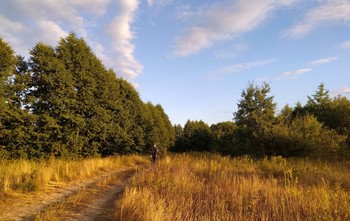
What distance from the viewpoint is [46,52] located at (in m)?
18.2

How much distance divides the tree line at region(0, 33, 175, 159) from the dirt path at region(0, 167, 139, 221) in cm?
623

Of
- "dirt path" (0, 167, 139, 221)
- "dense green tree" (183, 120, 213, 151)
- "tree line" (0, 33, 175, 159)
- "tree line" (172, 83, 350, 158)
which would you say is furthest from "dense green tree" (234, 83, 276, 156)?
"dense green tree" (183, 120, 213, 151)

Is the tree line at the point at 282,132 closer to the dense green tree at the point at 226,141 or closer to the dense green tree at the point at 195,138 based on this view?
the dense green tree at the point at 226,141

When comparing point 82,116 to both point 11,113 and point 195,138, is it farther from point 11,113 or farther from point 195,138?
point 195,138

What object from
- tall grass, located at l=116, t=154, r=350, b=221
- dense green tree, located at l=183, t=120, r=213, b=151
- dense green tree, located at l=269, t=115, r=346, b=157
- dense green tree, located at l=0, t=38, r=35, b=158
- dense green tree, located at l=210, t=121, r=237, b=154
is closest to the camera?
tall grass, located at l=116, t=154, r=350, b=221

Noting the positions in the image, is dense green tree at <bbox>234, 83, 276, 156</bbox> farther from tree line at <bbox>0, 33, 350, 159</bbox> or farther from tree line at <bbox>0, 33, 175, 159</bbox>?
tree line at <bbox>0, 33, 175, 159</bbox>

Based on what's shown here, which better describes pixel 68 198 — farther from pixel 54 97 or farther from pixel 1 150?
pixel 54 97

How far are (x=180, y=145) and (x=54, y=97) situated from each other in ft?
205

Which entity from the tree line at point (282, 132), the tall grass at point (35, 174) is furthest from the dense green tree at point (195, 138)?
the tall grass at point (35, 174)

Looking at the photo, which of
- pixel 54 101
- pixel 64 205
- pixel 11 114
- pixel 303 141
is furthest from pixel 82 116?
pixel 303 141

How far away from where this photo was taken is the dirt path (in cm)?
730

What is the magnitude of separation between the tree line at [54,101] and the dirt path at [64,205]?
20.4 feet

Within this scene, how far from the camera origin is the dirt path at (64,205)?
7.30 metres

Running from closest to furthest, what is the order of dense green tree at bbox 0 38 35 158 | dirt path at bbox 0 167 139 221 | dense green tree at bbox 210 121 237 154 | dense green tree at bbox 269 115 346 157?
1. dirt path at bbox 0 167 139 221
2. dense green tree at bbox 0 38 35 158
3. dense green tree at bbox 269 115 346 157
4. dense green tree at bbox 210 121 237 154
